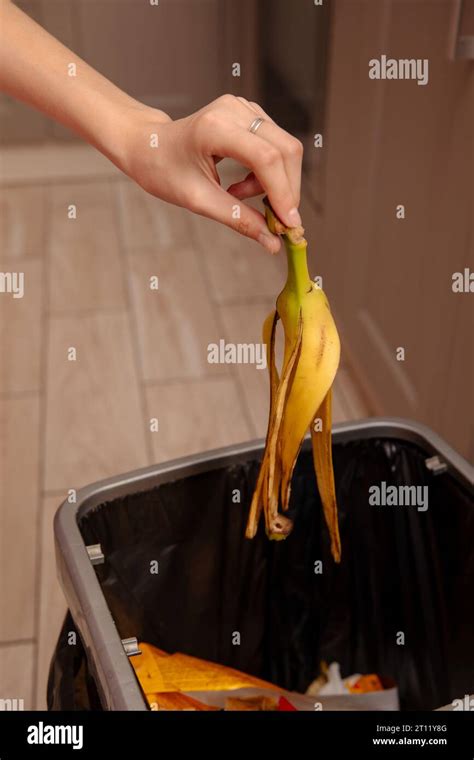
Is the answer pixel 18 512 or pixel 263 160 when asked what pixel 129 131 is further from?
pixel 18 512

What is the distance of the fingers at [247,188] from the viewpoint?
0.76 meters

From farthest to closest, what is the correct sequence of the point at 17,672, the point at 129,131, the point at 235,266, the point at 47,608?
the point at 235,266 → the point at 47,608 → the point at 17,672 → the point at 129,131

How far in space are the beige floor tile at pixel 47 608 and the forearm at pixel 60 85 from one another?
923 millimetres

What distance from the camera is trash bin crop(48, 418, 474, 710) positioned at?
980mm

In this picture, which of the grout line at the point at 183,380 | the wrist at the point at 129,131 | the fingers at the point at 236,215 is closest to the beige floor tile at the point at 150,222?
the grout line at the point at 183,380

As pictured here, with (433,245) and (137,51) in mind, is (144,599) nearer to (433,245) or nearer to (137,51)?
(433,245)

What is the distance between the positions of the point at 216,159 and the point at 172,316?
158 cm

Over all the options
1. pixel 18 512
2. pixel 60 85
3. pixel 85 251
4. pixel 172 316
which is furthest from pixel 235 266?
pixel 60 85

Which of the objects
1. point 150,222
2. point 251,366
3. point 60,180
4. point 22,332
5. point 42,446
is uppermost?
point 60,180

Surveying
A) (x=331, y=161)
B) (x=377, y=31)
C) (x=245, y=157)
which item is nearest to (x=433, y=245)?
(x=377, y=31)

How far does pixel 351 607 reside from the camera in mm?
1134

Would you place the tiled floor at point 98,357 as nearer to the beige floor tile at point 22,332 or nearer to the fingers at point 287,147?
the beige floor tile at point 22,332

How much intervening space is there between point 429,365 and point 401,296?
7.0 inches

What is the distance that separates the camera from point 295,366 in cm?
76
